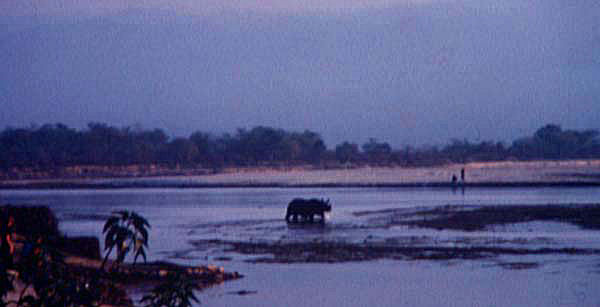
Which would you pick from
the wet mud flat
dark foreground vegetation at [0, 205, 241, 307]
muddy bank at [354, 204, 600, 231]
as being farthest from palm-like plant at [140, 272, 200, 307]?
muddy bank at [354, 204, 600, 231]

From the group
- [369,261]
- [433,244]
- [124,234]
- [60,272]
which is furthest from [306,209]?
[60,272]

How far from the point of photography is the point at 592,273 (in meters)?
16.3

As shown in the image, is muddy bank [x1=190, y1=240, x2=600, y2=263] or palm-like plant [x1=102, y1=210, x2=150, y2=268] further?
muddy bank [x1=190, y1=240, x2=600, y2=263]

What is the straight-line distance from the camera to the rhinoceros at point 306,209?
2967 centimetres

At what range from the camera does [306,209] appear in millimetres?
29672

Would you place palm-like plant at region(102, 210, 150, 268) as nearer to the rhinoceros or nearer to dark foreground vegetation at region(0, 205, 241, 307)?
dark foreground vegetation at region(0, 205, 241, 307)

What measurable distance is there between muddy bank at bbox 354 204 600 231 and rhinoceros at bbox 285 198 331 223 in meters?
1.72

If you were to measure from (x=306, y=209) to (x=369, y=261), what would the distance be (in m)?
10.9

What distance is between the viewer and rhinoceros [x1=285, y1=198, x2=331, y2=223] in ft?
97.3

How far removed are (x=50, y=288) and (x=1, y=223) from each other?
1.72ft

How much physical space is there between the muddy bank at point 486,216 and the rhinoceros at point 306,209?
5.66 feet

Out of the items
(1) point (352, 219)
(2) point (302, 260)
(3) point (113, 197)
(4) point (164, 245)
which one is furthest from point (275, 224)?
(3) point (113, 197)

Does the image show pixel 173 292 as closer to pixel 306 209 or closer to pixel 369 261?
pixel 369 261

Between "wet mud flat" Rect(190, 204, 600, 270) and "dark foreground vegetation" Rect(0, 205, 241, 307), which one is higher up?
"dark foreground vegetation" Rect(0, 205, 241, 307)
